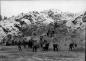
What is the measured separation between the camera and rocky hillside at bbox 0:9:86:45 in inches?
1344

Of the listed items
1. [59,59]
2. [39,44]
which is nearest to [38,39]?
[39,44]

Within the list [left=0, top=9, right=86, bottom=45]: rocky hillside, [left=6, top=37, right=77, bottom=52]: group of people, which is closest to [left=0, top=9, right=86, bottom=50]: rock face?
[left=0, top=9, right=86, bottom=45]: rocky hillside

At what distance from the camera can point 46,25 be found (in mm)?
38656

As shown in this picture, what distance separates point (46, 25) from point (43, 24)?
0.82m

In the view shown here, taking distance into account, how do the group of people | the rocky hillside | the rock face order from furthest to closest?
the rocky hillside < the rock face < the group of people

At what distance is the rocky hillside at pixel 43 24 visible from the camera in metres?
34.1

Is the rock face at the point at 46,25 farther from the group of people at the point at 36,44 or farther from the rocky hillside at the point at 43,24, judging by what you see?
the group of people at the point at 36,44

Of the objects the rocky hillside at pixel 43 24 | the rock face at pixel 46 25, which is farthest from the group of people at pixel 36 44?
the rocky hillside at pixel 43 24

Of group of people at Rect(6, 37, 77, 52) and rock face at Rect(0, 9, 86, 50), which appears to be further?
rock face at Rect(0, 9, 86, 50)

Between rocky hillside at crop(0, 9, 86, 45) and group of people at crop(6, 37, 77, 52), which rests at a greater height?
rocky hillside at crop(0, 9, 86, 45)

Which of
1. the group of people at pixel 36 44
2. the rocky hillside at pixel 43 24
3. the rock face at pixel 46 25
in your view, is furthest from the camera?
the rocky hillside at pixel 43 24

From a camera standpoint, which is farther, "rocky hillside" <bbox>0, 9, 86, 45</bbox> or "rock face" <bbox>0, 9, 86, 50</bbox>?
"rocky hillside" <bbox>0, 9, 86, 45</bbox>

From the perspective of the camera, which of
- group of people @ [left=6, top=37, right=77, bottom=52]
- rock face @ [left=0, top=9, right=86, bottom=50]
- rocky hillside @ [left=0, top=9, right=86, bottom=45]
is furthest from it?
rocky hillside @ [left=0, top=9, right=86, bottom=45]

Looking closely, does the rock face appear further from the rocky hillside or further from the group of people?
the group of people
